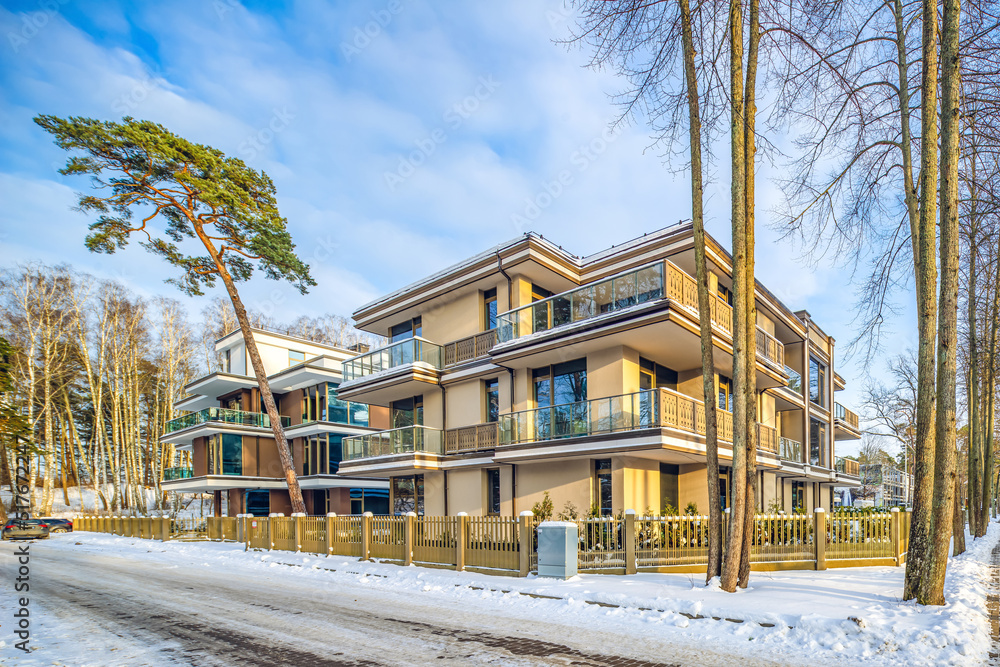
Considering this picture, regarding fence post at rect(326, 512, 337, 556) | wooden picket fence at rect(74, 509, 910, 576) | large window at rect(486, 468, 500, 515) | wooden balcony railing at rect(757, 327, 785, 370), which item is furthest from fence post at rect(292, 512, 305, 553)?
wooden balcony railing at rect(757, 327, 785, 370)

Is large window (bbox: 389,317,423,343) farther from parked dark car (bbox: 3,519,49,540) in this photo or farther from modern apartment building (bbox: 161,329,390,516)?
parked dark car (bbox: 3,519,49,540)

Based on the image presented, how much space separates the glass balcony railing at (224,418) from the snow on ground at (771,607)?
62.8ft

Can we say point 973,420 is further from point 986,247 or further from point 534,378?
point 534,378

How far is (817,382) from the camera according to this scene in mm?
30188

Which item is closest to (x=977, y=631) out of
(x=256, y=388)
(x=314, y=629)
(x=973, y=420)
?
(x=314, y=629)

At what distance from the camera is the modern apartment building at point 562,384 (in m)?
15.3

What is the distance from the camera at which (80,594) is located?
1136 cm

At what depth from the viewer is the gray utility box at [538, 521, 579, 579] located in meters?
11.8

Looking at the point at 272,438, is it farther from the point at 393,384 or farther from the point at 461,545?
the point at 461,545

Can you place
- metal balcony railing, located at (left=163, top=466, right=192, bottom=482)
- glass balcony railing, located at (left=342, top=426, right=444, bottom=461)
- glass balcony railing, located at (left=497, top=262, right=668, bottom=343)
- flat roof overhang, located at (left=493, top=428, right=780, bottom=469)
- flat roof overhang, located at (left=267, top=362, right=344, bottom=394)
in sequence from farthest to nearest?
metal balcony railing, located at (left=163, top=466, right=192, bottom=482)
flat roof overhang, located at (left=267, top=362, right=344, bottom=394)
glass balcony railing, located at (left=342, top=426, right=444, bottom=461)
glass balcony railing, located at (left=497, top=262, right=668, bottom=343)
flat roof overhang, located at (left=493, top=428, right=780, bottom=469)

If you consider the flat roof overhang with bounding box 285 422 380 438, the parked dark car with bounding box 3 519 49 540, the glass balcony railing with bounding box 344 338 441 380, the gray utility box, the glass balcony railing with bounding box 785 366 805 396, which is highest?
the glass balcony railing with bounding box 344 338 441 380

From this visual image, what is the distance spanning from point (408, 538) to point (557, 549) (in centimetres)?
508

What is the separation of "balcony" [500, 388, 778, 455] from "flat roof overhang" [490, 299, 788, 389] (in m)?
1.66

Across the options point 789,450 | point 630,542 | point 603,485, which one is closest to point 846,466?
point 789,450
